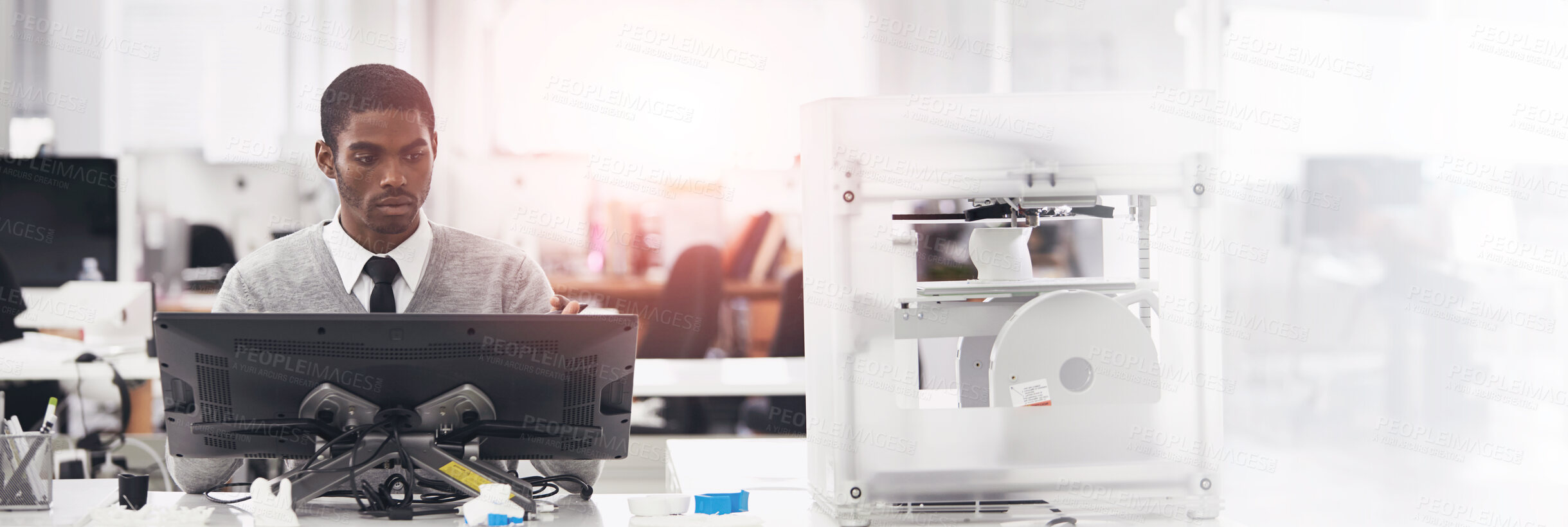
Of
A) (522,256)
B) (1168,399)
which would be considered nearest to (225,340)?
(522,256)

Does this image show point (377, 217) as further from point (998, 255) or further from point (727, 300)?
point (727, 300)

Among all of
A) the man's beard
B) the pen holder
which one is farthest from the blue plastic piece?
the pen holder

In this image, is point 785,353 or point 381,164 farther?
point 785,353

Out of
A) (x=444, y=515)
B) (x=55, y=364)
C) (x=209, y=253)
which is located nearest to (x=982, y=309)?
(x=444, y=515)

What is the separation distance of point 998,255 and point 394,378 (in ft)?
2.70

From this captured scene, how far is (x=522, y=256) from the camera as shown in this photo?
197 cm

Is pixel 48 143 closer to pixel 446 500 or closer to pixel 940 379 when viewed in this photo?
pixel 446 500

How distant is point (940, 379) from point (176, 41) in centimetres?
381

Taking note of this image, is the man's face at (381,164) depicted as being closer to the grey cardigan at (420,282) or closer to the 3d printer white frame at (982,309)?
the grey cardigan at (420,282)

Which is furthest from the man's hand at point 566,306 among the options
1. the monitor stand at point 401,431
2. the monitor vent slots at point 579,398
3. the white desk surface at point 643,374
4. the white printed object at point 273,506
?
the white desk surface at point 643,374

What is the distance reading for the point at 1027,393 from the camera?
4.77ft

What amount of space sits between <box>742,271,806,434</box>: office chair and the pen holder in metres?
2.55

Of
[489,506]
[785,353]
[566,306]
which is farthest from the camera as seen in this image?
[785,353]

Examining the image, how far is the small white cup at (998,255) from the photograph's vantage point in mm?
1477
